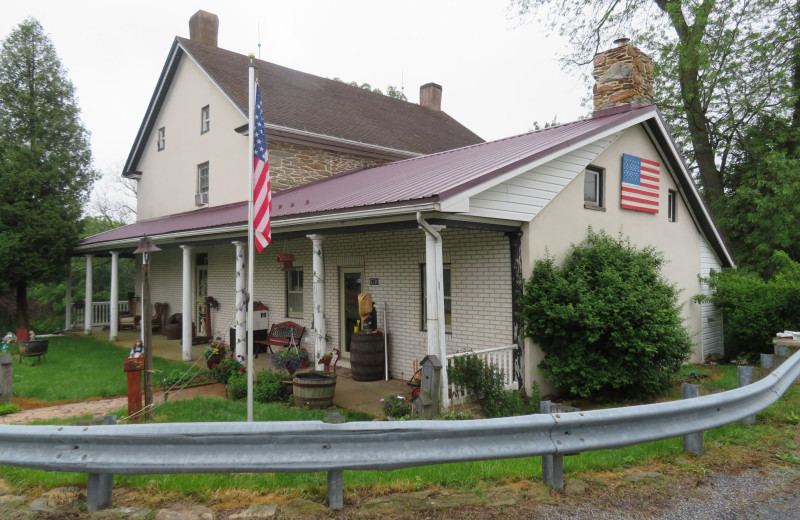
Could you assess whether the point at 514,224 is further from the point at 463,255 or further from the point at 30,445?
the point at 30,445

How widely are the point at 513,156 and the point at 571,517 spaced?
6.28 metres

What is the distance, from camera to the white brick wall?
872cm

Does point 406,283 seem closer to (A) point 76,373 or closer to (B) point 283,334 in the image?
(B) point 283,334

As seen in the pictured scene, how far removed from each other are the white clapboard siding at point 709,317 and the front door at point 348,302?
874cm

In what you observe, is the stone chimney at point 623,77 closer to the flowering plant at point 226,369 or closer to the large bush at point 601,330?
the large bush at point 601,330

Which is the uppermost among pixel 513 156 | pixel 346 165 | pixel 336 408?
pixel 346 165

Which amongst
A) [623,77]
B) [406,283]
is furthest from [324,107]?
[623,77]

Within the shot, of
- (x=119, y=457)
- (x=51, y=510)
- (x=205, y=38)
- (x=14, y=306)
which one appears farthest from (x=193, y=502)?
(x=14, y=306)

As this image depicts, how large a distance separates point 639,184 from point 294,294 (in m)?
8.22

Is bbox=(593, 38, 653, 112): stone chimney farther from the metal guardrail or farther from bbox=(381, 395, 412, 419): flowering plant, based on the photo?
the metal guardrail

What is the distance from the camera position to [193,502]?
338 cm

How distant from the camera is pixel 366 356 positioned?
981 cm

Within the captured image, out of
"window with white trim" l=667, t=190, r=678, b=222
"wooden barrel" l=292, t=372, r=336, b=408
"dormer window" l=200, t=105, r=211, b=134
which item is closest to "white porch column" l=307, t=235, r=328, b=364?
"wooden barrel" l=292, t=372, r=336, b=408

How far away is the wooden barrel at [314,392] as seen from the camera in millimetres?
7781
